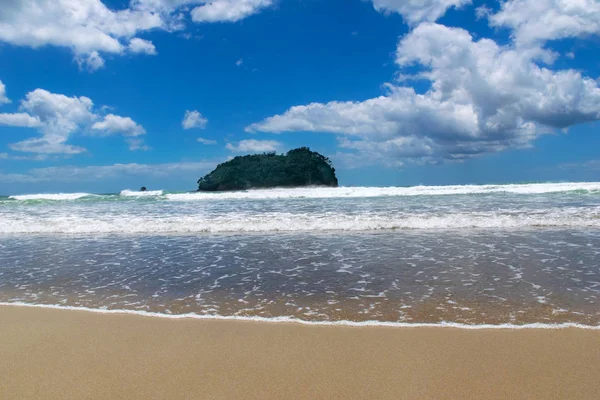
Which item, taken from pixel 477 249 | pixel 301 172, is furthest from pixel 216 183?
pixel 477 249

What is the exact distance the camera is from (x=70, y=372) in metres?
3.40

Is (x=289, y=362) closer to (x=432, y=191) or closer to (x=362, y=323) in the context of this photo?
(x=362, y=323)

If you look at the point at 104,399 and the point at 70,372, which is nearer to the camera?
the point at 104,399

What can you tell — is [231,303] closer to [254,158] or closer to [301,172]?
[301,172]

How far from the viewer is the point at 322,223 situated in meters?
13.3

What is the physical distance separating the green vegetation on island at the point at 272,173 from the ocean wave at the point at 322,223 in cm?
4539

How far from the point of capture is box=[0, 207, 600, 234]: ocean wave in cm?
1228

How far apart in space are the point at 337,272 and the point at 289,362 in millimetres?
3453

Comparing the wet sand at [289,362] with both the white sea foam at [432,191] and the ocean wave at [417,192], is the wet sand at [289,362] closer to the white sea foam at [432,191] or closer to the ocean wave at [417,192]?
the ocean wave at [417,192]

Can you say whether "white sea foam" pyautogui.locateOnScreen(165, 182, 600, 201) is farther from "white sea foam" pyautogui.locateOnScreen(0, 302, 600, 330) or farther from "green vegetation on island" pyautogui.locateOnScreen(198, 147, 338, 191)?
"white sea foam" pyautogui.locateOnScreen(0, 302, 600, 330)

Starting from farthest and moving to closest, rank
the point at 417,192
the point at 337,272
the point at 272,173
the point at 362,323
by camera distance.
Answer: the point at 272,173, the point at 417,192, the point at 337,272, the point at 362,323

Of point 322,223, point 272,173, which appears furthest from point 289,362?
point 272,173

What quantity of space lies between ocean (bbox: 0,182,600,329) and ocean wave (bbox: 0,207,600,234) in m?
0.12

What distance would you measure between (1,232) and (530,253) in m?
16.7
